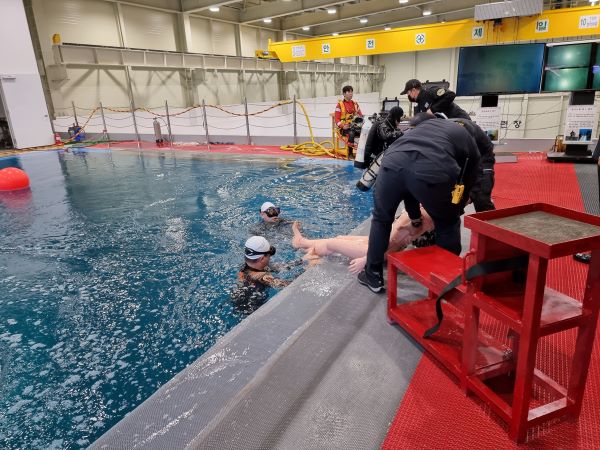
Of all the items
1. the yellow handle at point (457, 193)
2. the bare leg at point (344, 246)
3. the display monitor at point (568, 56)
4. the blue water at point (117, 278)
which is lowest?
the blue water at point (117, 278)

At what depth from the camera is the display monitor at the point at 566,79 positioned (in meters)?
6.84

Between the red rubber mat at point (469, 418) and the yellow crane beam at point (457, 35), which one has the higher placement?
the yellow crane beam at point (457, 35)

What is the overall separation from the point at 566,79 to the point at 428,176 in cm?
655

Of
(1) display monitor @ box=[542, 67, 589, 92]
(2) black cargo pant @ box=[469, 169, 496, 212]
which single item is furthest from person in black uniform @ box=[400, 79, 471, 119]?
(1) display monitor @ box=[542, 67, 589, 92]

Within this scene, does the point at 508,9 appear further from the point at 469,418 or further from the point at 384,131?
the point at 469,418

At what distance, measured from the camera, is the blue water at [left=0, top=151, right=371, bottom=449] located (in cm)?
264

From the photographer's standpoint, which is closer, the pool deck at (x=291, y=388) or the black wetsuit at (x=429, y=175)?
the pool deck at (x=291, y=388)

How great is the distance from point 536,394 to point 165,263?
12.8ft

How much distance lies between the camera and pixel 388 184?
245 centimetres

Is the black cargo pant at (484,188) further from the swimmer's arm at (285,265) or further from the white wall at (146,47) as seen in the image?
the white wall at (146,47)

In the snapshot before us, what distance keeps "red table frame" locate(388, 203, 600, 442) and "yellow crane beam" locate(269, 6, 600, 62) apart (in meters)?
9.79

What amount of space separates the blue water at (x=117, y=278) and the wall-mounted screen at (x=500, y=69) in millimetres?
2871

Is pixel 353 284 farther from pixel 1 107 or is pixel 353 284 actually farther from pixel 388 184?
pixel 1 107

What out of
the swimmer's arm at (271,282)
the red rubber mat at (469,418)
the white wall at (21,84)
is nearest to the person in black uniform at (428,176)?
the red rubber mat at (469,418)
